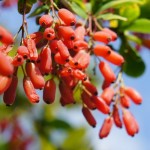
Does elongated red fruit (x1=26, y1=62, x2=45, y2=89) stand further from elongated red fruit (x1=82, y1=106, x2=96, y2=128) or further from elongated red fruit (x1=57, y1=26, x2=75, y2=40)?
elongated red fruit (x1=82, y1=106, x2=96, y2=128)

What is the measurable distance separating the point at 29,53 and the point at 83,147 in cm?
279

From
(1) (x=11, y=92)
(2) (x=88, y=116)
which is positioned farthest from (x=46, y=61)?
(2) (x=88, y=116)

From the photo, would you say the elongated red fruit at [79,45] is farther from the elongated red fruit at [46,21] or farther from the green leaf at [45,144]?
the green leaf at [45,144]

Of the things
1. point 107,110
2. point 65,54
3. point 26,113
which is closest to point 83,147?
point 26,113

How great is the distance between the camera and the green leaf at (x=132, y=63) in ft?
7.73

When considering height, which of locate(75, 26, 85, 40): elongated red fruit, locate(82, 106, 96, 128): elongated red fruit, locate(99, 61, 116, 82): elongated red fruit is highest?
locate(75, 26, 85, 40): elongated red fruit

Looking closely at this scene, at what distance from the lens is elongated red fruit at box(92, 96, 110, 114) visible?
1.81 metres

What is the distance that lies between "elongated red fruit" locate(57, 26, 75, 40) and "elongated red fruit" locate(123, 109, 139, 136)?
589 mm

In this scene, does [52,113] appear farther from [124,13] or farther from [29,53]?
[29,53]

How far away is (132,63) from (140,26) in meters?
0.28

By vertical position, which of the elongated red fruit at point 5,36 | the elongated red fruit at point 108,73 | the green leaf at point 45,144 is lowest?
the green leaf at point 45,144

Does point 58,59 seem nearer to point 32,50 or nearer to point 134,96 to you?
point 32,50

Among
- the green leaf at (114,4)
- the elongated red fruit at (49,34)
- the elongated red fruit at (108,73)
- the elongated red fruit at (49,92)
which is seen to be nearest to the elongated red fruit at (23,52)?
the elongated red fruit at (49,34)

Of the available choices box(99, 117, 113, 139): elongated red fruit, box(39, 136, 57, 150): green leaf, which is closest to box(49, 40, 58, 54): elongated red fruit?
box(99, 117, 113, 139): elongated red fruit
